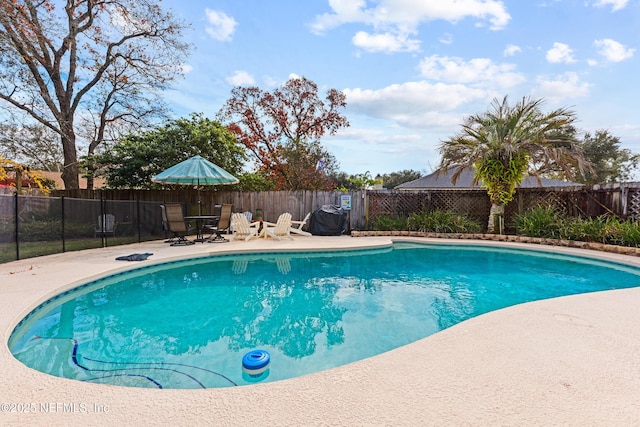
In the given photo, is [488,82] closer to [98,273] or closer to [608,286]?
[608,286]

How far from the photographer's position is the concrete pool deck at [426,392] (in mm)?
1579

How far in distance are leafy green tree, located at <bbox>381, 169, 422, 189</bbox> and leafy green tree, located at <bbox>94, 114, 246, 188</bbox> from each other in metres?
22.4

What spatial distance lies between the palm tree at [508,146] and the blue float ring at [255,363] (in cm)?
887

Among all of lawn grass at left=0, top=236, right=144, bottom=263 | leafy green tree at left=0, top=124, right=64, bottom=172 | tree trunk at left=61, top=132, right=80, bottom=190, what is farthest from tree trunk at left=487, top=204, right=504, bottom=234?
leafy green tree at left=0, top=124, right=64, bottom=172

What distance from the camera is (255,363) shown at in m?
2.45

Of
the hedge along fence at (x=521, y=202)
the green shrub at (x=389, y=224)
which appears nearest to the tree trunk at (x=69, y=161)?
the hedge along fence at (x=521, y=202)

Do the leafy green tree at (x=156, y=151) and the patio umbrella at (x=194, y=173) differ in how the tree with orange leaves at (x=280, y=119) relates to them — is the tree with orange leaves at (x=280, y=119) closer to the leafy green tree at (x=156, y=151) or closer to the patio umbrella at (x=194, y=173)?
the leafy green tree at (x=156, y=151)

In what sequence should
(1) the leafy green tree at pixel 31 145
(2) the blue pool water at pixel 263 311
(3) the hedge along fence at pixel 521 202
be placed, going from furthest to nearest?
1. (1) the leafy green tree at pixel 31 145
2. (3) the hedge along fence at pixel 521 202
3. (2) the blue pool water at pixel 263 311

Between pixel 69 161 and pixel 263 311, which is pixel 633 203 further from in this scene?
pixel 69 161

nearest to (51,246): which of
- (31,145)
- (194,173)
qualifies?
(194,173)

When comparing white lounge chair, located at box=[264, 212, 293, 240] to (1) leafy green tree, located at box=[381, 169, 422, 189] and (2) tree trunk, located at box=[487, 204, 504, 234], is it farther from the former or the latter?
(1) leafy green tree, located at box=[381, 169, 422, 189]

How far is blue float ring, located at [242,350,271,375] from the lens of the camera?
2441mm

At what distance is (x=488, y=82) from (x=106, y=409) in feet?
40.7

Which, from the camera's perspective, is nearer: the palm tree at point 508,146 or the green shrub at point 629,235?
the green shrub at point 629,235
